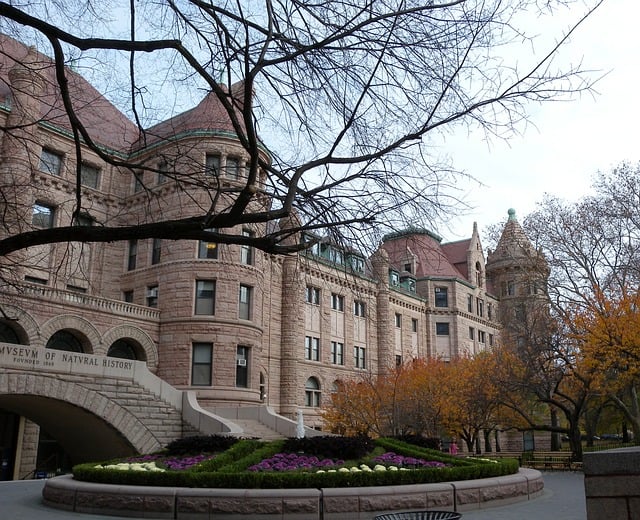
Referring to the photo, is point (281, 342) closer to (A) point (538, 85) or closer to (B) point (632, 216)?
(B) point (632, 216)

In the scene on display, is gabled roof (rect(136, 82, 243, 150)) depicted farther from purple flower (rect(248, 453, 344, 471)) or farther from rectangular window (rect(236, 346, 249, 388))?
rectangular window (rect(236, 346, 249, 388))

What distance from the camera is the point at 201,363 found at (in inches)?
1189

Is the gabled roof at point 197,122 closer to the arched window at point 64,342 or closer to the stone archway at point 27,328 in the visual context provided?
the stone archway at point 27,328

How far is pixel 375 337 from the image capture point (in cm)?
4728

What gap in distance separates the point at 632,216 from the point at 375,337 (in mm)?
22672

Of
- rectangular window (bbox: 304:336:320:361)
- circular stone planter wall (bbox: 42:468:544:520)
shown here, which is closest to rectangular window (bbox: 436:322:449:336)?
rectangular window (bbox: 304:336:320:361)

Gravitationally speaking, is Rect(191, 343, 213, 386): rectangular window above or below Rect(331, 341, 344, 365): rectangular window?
below

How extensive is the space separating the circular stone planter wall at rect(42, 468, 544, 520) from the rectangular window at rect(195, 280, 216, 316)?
60.1 feet

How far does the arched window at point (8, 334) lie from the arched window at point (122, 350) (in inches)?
177

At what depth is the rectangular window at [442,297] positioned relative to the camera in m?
55.8

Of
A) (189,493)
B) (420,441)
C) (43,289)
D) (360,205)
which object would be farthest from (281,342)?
(360,205)

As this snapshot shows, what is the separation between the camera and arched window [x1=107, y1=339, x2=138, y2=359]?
29.7 m

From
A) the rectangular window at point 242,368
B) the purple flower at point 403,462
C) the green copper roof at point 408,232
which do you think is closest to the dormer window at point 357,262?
the green copper roof at point 408,232

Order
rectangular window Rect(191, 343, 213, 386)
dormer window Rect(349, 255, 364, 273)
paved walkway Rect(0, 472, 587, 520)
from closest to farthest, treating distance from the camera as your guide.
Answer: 1. dormer window Rect(349, 255, 364, 273)
2. paved walkway Rect(0, 472, 587, 520)
3. rectangular window Rect(191, 343, 213, 386)
